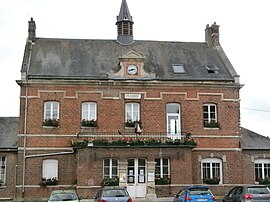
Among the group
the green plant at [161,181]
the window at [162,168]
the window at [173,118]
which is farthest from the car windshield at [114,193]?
the window at [173,118]

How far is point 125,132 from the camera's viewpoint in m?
31.8

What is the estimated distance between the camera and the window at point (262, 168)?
33.0 metres

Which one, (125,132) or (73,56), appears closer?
(125,132)

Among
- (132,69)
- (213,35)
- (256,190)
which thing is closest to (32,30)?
(132,69)

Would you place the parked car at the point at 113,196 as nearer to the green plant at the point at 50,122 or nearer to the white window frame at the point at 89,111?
the green plant at the point at 50,122

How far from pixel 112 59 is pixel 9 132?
8.55 m

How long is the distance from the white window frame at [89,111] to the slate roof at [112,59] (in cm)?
171

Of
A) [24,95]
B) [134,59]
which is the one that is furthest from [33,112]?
[134,59]

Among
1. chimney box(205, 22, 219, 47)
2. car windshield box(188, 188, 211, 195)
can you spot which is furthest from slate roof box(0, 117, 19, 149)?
chimney box(205, 22, 219, 47)

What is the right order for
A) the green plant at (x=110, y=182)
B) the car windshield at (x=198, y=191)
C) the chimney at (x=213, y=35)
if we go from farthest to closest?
the chimney at (x=213, y=35) → the green plant at (x=110, y=182) → the car windshield at (x=198, y=191)

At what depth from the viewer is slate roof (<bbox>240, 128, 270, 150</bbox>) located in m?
33.0

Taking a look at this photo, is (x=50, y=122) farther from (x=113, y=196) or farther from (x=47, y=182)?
(x=113, y=196)

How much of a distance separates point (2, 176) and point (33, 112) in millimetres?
4550

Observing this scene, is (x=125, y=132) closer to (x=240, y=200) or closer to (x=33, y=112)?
(x=33, y=112)
